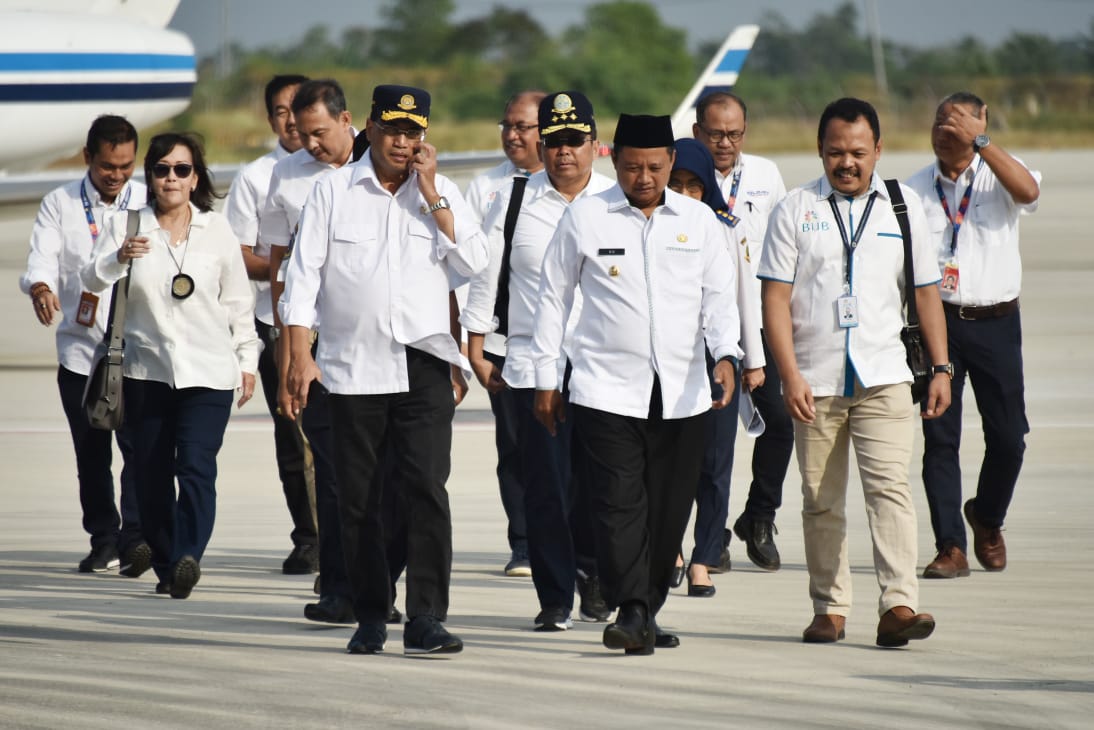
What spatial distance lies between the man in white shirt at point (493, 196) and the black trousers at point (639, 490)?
1.55 meters

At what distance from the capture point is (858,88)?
90.8m

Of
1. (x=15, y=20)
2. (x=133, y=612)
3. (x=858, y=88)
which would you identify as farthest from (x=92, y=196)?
(x=858, y=88)

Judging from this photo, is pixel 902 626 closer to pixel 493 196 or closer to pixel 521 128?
pixel 493 196

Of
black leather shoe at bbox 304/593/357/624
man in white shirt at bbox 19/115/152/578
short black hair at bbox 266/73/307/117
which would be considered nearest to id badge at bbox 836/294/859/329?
black leather shoe at bbox 304/593/357/624

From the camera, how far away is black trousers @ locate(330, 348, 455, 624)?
6391mm

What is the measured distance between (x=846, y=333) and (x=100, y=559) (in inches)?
148

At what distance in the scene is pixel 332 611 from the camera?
23.0ft

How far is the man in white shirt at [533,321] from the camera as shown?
6.93 metres

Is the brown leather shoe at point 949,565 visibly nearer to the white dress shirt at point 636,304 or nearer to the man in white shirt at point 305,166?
the white dress shirt at point 636,304

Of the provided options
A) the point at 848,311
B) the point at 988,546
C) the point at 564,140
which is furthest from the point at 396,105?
the point at 988,546

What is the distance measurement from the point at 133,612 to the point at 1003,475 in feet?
12.9

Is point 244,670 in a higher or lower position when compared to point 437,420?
lower

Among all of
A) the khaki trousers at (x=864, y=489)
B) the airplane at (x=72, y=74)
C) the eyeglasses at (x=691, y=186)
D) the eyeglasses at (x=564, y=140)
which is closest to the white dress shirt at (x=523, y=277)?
the eyeglasses at (x=564, y=140)

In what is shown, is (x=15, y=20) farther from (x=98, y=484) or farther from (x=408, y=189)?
(x=408, y=189)
